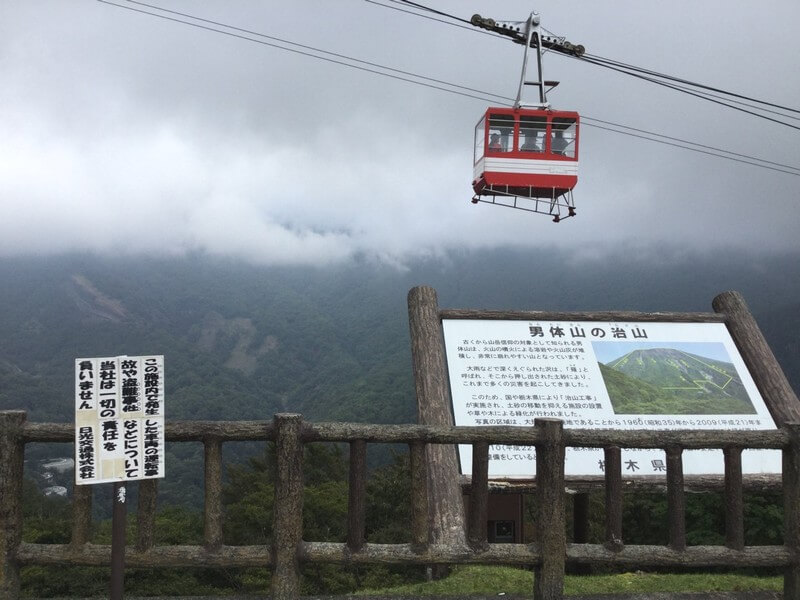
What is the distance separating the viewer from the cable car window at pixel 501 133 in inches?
466

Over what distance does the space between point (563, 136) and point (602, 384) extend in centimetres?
696

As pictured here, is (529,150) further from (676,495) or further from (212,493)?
(212,493)

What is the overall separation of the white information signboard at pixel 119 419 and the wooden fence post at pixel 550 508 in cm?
220

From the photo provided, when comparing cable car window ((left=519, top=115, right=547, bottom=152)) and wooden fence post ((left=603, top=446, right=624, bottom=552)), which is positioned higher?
cable car window ((left=519, top=115, right=547, bottom=152))

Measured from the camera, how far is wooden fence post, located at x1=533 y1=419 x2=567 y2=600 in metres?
4.04

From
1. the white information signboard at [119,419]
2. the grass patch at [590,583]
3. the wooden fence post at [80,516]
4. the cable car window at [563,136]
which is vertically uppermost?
the cable car window at [563,136]

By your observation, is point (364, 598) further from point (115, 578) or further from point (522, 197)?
point (522, 197)

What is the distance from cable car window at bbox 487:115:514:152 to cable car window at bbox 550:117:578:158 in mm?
739

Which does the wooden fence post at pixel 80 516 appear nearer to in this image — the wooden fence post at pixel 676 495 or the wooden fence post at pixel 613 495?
the wooden fence post at pixel 613 495

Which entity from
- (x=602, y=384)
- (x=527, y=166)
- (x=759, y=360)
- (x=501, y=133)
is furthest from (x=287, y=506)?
(x=501, y=133)

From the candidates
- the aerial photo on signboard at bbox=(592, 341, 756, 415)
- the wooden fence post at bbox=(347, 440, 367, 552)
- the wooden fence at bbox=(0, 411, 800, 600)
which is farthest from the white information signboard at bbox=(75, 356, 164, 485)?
the aerial photo on signboard at bbox=(592, 341, 756, 415)

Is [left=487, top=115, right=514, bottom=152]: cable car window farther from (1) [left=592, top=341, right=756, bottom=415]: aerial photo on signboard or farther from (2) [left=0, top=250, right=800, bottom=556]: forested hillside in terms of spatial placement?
(2) [left=0, top=250, right=800, bottom=556]: forested hillside

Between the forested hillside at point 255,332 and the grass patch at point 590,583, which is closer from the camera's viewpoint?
the grass patch at point 590,583

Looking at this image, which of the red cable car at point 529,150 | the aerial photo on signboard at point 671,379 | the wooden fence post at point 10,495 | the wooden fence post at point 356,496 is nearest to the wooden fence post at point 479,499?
the wooden fence post at point 356,496
